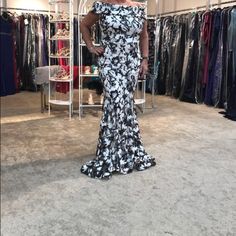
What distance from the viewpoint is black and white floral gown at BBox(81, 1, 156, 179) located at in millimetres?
2422

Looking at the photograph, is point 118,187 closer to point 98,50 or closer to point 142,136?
point 98,50

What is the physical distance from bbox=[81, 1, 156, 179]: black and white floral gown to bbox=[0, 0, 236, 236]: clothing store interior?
111 millimetres

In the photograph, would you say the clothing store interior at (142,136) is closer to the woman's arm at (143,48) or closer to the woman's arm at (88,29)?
the woman's arm at (88,29)

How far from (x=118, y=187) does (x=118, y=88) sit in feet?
2.25

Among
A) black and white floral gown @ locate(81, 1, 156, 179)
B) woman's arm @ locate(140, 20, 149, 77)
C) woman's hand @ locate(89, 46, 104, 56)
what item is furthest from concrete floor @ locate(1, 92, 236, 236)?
woman's hand @ locate(89, 46, 104, 56)

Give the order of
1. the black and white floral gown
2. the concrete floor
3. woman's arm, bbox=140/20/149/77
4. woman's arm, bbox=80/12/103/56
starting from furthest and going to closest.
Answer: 1. woman's arm, bbox=140/20/149/77
2. woman's arm, bbox=80/12/103/56
3. the black and white floral gown
4. the concrete floor

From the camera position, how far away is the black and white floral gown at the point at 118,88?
7.95 ft

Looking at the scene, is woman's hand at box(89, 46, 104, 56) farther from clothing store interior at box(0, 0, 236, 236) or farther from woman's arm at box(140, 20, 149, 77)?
woman's arm at box(140, 20, 149, 77)

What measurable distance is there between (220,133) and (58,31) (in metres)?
2.39

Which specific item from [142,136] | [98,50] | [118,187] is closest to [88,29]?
[98,50]

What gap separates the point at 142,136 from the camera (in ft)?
12.0

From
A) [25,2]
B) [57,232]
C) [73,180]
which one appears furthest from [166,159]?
[25,2]

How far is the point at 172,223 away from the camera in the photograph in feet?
6.26

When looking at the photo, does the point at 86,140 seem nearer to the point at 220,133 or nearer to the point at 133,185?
the point at 133,185
